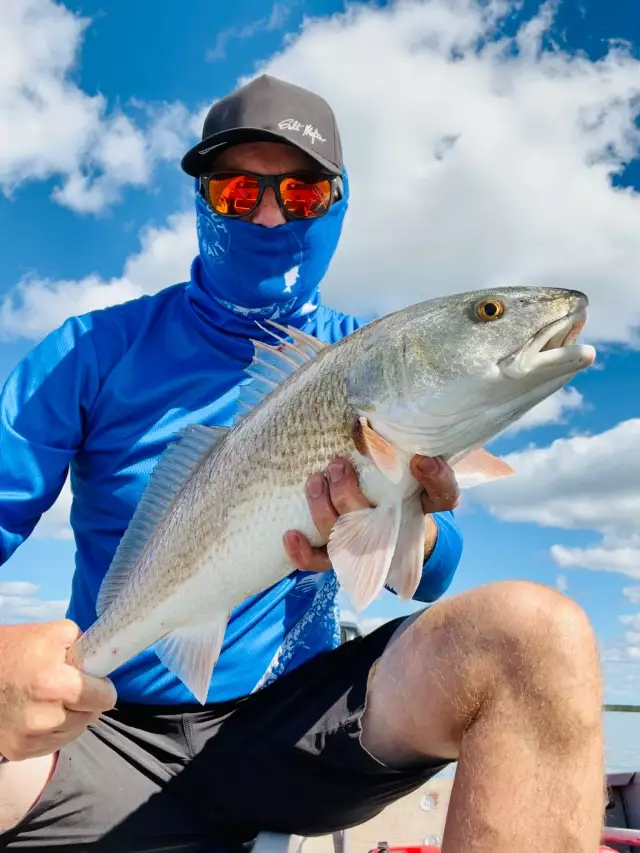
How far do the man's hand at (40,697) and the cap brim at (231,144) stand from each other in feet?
9.01

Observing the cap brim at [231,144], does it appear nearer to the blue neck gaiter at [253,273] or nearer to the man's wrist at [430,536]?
the blue neck gaiter at [253,273]

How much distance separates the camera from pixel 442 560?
3.76 m

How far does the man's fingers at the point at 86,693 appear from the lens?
2875mm

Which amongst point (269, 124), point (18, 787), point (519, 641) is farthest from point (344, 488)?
point (269, 124)

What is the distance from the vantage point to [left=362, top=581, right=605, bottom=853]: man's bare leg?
2279 mm

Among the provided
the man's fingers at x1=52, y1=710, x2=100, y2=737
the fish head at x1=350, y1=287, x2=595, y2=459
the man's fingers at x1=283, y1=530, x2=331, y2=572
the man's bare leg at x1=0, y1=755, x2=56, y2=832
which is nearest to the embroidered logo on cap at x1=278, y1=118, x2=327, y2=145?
the fish head at x1=350, y1=287, x2=595, y2=459

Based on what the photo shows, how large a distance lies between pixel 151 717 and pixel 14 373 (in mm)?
1871

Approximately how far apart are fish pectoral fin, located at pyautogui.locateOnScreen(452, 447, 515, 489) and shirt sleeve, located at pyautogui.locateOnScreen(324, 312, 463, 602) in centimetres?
70

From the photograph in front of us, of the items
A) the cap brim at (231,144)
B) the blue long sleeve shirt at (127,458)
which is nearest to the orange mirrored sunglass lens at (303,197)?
the cap brim at (231,144)

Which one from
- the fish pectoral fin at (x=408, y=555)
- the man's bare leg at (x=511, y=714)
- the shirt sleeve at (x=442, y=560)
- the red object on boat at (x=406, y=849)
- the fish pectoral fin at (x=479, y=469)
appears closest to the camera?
the man's bare leg at (x=511, y=714)

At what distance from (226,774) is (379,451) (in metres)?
1.74

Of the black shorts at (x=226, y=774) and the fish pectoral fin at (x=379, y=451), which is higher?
the fish pectoral fin at (x=379, y=451)

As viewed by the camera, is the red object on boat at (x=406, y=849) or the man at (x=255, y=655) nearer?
the man at (x=255, y=655)

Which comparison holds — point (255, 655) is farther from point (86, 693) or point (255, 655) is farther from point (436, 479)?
point (436, 479)
